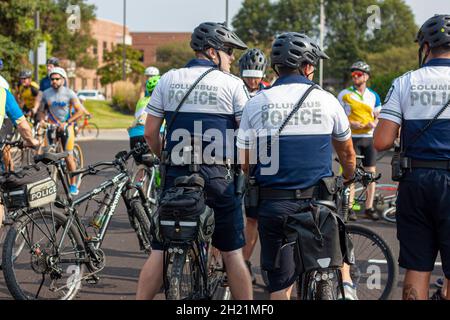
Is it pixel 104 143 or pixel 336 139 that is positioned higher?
pixel 336 139

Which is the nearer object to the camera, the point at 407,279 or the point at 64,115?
the point at 407,279

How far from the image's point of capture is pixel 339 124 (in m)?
4.49

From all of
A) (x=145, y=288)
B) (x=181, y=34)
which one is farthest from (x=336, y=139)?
(x=181, y=34)

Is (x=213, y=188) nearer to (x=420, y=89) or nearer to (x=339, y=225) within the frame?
(x=339, y=225)

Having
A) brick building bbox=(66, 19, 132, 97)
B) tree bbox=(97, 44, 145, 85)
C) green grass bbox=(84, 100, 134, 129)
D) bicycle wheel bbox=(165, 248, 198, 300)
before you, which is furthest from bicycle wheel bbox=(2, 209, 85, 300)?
brick building bbox=(66, 19, 132, 97)

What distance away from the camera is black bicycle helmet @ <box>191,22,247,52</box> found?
5.12 m

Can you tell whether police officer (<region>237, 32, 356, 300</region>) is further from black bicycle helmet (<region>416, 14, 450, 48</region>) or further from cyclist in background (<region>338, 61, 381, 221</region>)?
cyclist in background (<region>338, 61, 381, 221</region>)

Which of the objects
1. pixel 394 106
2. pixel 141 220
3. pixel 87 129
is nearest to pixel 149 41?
pixel 87 129

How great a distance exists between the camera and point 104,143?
2331 centimetres

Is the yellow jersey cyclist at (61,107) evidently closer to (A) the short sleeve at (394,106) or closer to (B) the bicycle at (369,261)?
(B) the bicycle at (369,261)

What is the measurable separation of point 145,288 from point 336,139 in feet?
5.15

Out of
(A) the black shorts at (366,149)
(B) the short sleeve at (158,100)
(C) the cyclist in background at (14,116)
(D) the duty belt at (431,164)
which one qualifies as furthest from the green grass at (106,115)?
(D) the duty belt at (431,164)

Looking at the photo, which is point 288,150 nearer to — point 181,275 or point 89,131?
point 181,275

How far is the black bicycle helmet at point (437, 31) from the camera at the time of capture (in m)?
4.52
